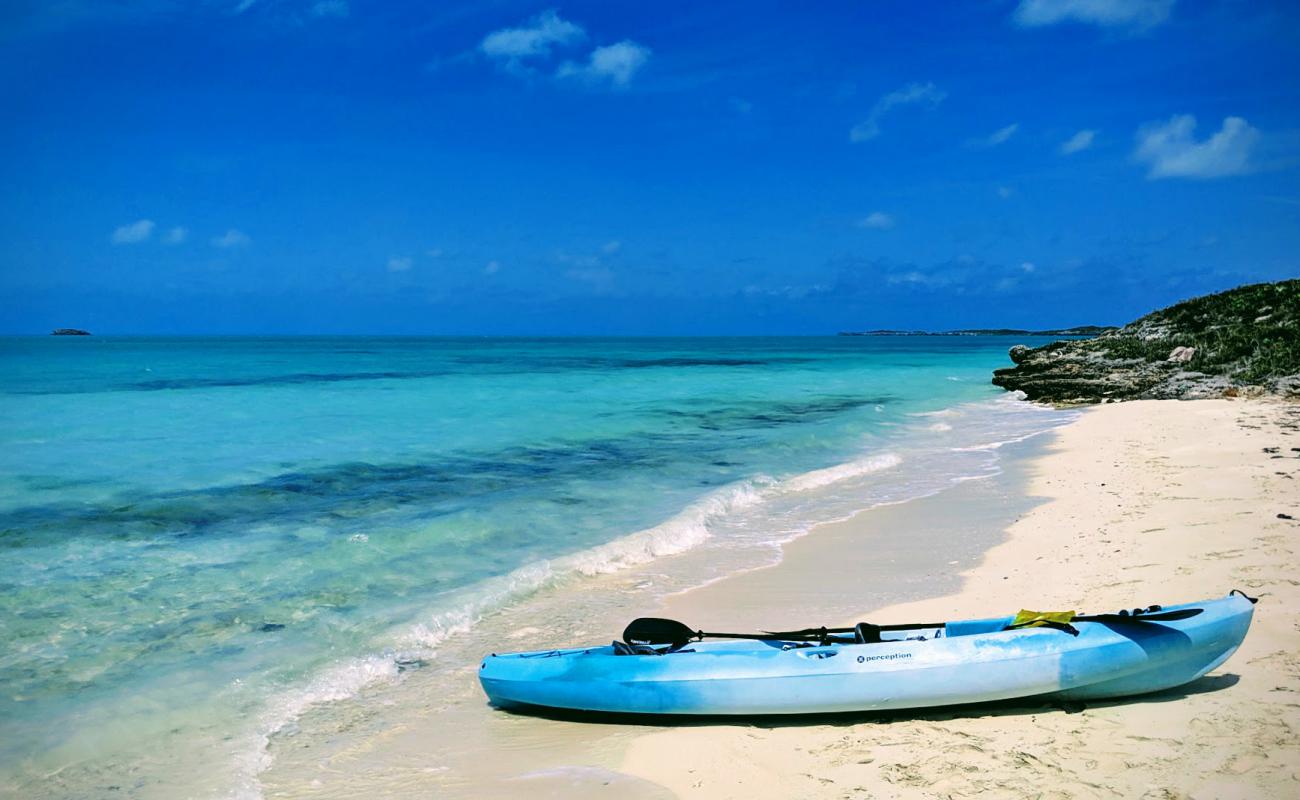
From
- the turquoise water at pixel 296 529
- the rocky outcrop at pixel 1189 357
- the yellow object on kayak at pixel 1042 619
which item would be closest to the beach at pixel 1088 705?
the yellow object on kayak at pixel 1042 619

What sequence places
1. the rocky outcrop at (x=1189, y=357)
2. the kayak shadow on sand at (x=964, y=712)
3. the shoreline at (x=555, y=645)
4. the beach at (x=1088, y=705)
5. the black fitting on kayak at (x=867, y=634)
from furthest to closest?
the rocky outcrop at (x=1189, y=357), the black fitting on kayak at (x=867, y=634), the kayak shadow on sand at (x=964, y=712), the shoreline at (x=555, y=645), the beach at (x=1088, y=705)

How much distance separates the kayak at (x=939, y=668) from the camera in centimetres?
416

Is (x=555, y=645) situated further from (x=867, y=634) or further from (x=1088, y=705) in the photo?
(x=1088, y=705)

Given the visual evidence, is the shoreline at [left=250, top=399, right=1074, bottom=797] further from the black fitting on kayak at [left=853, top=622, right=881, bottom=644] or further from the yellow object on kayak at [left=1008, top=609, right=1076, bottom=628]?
the yellow object on kayak at [left=1008, top=609, right=1076, bottom=628]

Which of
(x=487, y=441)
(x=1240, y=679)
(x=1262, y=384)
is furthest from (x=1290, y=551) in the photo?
(x=1262, y=384)

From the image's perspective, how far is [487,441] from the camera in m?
16.4

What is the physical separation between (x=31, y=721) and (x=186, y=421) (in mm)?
17231

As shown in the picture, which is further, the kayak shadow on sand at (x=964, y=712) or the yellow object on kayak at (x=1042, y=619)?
the yellow object on kayak at (x=1042, y=619)

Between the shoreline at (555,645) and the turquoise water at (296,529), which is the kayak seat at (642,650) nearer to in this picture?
the shoreline at (555,645)

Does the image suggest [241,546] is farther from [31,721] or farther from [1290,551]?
[1290,551]

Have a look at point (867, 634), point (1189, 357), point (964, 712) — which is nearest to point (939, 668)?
point (964, 712)

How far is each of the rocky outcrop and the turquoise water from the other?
3.83 metres

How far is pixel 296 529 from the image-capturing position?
366 inches

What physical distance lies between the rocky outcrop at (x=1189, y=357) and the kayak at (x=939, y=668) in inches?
669
